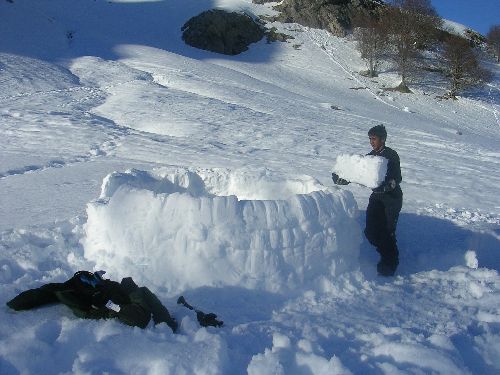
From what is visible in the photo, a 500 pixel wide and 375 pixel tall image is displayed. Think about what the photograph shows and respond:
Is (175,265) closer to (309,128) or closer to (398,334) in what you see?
(398,334)

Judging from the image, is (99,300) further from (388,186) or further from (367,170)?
(388,186)

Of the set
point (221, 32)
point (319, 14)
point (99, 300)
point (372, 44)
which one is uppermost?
point (319, 14)

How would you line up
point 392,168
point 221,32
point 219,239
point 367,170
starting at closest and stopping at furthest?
point 219,239 → point 367,170 → point 392,168 → point 221,32

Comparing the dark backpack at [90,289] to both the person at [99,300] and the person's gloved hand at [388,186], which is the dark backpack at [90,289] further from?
the person's gloved hand at [388,186]

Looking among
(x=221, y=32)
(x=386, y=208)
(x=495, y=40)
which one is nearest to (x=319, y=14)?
(x=221, y=32)

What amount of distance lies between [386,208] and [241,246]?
165 cm

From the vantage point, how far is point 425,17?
30641 millimetres

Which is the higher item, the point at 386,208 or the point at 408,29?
the point at 408,29

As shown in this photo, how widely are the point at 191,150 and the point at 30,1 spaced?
84.9 ft

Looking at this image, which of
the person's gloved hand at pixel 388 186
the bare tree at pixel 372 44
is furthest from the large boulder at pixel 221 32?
the person's gloved hand at pixel 388 186

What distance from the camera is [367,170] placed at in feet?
15.4

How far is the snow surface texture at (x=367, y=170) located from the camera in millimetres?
4660

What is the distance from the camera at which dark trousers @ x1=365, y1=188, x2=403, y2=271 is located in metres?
4.84

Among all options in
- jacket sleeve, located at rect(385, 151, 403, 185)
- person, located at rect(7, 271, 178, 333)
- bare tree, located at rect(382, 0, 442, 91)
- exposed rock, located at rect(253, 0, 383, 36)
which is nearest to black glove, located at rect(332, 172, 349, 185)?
jacket sleeve, located at rect(385, 151, 403, 185)
